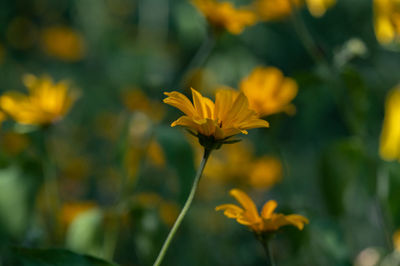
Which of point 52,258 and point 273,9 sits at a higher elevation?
point 273,9

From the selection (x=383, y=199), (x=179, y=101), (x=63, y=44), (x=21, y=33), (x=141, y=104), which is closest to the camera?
(x=179, y=101)

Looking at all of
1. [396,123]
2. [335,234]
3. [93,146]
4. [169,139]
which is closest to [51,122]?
[169,139]

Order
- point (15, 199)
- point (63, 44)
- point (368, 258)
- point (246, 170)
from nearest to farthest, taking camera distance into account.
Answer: point (15, 199) < point (368, 258) < point (246, 170) < point (63, 44)

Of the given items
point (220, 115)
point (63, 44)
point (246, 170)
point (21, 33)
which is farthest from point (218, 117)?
point (21, 33)

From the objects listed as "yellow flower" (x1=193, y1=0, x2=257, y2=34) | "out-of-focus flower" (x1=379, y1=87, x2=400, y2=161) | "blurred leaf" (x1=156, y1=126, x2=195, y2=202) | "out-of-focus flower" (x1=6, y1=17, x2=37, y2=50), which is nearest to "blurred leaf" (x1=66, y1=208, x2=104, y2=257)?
"blurred leaf" (x1=156, y1=126, x2=195, y2=202)

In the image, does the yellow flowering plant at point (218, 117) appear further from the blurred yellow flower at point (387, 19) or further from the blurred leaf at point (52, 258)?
the blurred yellow flower at point (387, 19)

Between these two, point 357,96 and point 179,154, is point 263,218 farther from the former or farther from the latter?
point 357,96

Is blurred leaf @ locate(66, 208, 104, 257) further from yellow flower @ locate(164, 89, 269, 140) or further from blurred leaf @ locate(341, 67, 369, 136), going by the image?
blurred leaf @ locate(341, 67, 369, 136)
